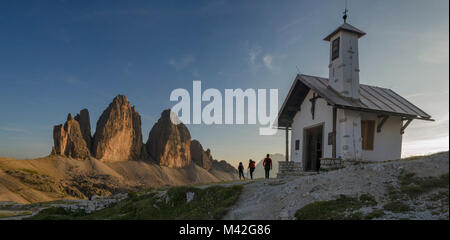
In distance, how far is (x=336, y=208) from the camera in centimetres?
859

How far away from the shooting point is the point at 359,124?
18.3m

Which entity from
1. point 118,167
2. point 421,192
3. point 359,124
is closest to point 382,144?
point 359,124

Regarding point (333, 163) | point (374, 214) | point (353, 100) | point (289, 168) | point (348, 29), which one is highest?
point (348, 29)

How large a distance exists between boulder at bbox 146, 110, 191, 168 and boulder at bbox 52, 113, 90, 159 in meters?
34.3

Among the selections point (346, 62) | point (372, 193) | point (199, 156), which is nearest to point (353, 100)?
point (346, 62)

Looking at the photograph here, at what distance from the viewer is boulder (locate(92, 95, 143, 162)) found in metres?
123

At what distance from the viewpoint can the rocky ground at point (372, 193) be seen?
789cm

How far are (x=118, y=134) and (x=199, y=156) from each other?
5166 centimetres

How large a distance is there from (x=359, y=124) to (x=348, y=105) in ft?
5.41

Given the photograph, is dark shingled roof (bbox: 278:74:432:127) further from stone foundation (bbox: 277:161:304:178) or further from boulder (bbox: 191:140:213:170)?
boulder (bbox: 191:140:213:170)

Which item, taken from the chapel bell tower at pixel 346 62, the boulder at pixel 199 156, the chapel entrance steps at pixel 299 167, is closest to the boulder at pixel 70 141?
the boulder at pixel 199 156

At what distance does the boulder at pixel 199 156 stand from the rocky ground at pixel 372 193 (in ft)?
502

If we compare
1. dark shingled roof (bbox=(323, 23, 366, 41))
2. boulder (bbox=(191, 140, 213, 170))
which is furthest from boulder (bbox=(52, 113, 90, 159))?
dark shingled roof (bbox=(323, 23, 366, 41))

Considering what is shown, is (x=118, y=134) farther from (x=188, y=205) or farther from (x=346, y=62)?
(x=188, y=205)
